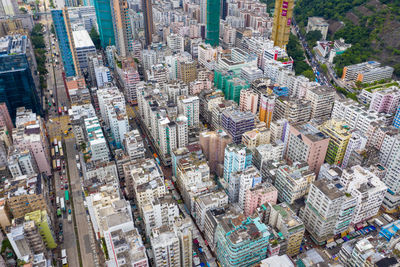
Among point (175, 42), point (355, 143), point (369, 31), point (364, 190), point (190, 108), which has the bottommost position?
point (364, 190)

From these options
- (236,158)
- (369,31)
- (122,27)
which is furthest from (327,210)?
(369,31)

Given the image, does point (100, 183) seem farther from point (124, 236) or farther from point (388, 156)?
point (388, 156)

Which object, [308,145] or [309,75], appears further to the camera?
[309,75]

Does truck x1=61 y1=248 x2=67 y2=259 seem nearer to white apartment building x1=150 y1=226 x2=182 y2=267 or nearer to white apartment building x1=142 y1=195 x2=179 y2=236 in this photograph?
white apartment building x1=142 y1=195 x2=179 y2=236

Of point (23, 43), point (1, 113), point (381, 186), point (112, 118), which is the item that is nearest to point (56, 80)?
point (23, 43)

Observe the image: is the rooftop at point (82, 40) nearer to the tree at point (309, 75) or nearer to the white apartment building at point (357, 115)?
the tree at point (309, 75)

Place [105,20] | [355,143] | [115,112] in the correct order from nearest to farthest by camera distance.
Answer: [355,143]
[115,112]
[105,20]

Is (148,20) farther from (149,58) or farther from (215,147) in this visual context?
(215,147)

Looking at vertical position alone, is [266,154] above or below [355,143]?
below

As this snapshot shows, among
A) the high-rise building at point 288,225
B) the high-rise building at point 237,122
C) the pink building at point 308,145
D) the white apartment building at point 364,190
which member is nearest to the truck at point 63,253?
the high-rise building at point 288,225
